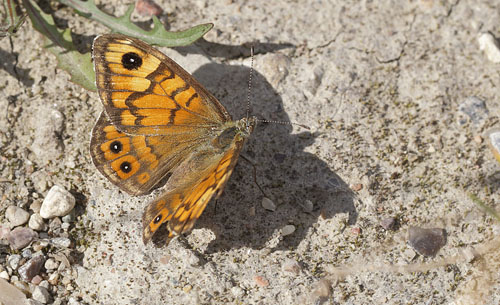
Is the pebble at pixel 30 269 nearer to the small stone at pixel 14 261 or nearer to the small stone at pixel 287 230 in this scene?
the small stone at pixel 14 261

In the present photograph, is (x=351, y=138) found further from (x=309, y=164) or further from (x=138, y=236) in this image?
(x=138, y=236)

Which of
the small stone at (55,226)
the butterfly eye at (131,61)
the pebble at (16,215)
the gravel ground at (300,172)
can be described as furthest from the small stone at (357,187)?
the pebble at (16,215)

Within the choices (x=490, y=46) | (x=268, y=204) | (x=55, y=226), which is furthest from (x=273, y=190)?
(x=490, y=46)

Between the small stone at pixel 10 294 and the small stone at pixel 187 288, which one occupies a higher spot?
the small stone at pixel 187 288

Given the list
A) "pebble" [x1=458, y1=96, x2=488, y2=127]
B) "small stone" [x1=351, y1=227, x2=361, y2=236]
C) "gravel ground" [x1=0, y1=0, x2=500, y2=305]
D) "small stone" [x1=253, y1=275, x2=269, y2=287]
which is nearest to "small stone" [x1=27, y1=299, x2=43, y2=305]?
"gravel ground" [x1=0, y1=0, x2=500, y2=305]

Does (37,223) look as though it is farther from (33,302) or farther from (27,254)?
(33,302)
